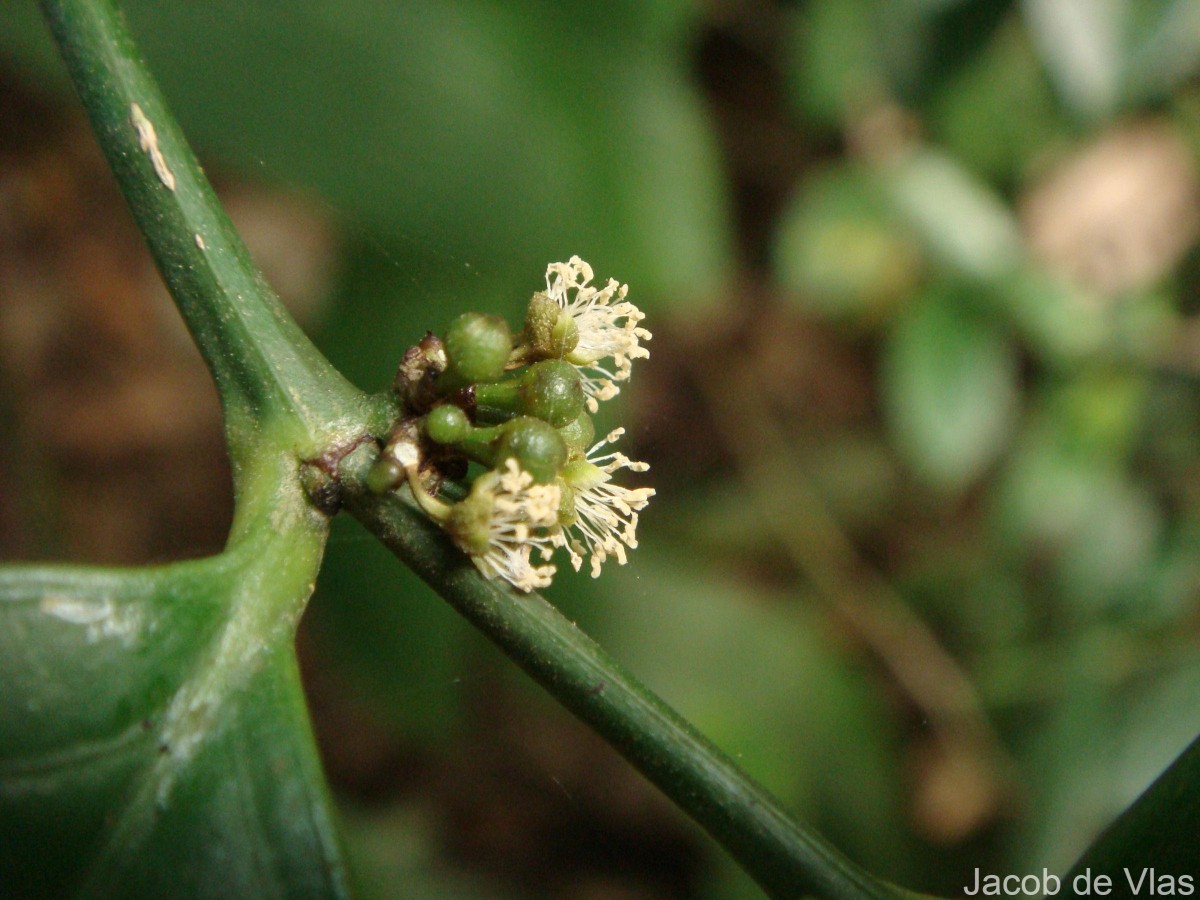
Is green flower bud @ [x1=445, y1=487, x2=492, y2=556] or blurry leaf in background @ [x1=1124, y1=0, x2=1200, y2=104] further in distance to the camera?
blurry leaf in background @ [x1=1124, y1=0, x2=1200, y2=104]

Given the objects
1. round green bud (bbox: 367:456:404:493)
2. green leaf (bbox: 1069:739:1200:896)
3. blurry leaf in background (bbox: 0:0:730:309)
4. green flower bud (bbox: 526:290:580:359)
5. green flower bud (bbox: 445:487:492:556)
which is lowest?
green leaf (bbox: 1069:739:1200:896)

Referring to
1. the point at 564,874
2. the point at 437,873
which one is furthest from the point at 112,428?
the point at 564,874

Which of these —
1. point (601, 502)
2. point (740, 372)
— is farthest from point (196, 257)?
point (740, 372)

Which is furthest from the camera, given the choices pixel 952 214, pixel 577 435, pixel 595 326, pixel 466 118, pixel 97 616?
pixel 952 214

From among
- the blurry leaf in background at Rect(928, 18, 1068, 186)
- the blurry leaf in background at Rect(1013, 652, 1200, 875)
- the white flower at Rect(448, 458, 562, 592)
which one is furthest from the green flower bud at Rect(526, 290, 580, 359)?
the blurry leaf in background at Rect(928, 18, 1068, 186)

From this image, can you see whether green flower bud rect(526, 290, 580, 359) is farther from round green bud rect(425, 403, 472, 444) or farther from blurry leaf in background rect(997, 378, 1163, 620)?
blurry leaf in background rect(997, 378, 1163, 620)

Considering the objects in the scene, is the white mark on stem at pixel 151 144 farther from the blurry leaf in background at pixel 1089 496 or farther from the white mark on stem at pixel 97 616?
the blurry leaf in background at pixel 1089 496

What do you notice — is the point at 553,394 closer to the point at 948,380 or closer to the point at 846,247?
the point at 948,380
